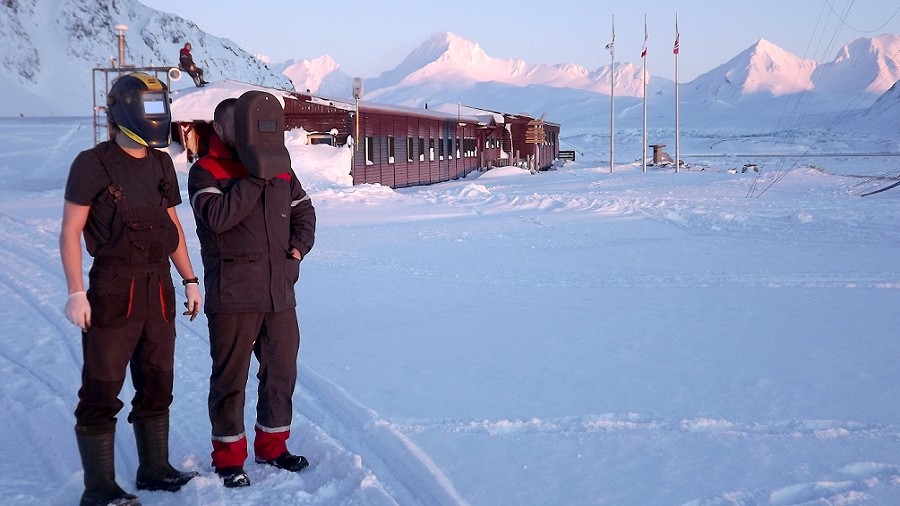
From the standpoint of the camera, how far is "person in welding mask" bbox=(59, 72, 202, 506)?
3.68 metres

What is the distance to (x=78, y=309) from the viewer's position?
3.58 meters

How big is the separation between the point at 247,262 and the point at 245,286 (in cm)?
12

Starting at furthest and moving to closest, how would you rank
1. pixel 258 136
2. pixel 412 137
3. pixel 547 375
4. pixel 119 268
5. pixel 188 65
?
pixel 412 137, pixel 188 65, pixel 547 375, pixel 258 136, pixel 119 268

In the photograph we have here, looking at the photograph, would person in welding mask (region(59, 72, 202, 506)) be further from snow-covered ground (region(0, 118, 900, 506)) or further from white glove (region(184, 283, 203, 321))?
snow-covered ground (region(0, 118, 900, 506))

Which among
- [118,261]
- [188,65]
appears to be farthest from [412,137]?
[118,261]

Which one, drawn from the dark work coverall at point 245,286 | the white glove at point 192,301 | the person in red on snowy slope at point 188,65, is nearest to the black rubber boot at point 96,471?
the dark work coverall at point 245,286

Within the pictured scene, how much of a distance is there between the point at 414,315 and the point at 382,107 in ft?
74.1

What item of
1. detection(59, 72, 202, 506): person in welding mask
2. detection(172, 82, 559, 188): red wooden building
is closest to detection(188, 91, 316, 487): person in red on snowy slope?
detection(59, 72, 202, 506): person in welding mask

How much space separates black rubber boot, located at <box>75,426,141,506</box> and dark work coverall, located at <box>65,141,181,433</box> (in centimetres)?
4

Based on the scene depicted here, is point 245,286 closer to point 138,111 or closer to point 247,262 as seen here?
point 247,262

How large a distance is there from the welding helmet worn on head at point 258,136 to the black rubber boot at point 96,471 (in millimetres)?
1410

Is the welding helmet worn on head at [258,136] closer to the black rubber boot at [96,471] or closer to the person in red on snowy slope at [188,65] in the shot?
the black rubber boot at [96,471]

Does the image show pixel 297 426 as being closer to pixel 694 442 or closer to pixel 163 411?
pixel 163 411

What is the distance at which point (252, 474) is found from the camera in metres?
4.19
